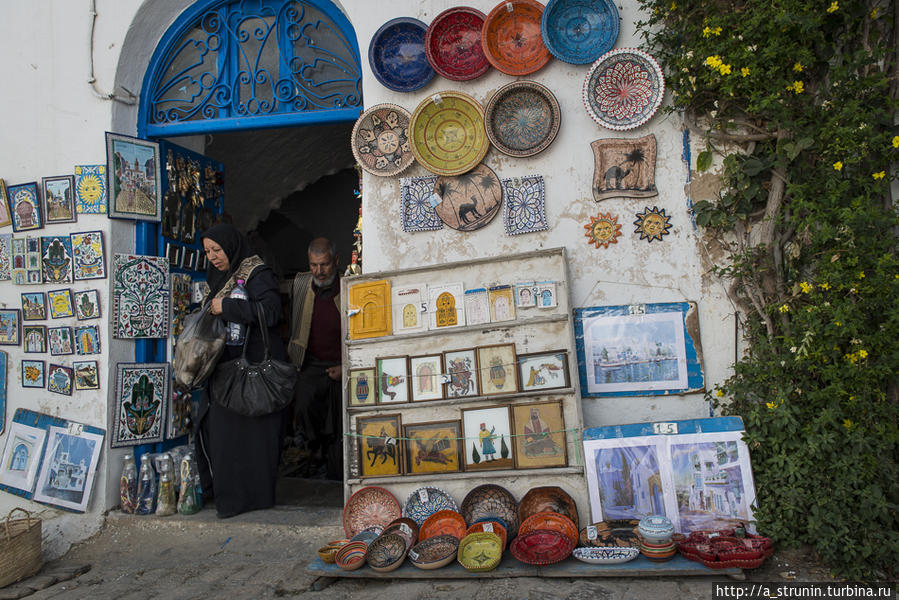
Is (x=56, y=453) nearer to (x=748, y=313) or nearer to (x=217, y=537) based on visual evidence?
(x=217, y=537)

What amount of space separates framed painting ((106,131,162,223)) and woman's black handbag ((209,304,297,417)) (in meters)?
1.20

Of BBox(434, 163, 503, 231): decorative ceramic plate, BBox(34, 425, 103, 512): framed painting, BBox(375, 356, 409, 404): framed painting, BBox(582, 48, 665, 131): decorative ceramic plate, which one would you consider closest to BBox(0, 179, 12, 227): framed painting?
BBox(34, 425, 103, 512): framed painting

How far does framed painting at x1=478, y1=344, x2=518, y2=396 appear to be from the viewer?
3.43m

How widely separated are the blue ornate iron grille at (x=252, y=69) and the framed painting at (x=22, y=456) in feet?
7.22

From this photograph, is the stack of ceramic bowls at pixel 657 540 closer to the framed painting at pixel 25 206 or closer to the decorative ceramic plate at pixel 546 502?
the decorative ceramic plate at pixel 546 502

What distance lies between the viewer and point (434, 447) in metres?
3.49

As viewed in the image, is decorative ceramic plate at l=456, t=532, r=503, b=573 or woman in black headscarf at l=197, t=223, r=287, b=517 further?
woman in black headscarf at l=197, t=223, r=287, b=517

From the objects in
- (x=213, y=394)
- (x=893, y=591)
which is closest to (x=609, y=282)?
(x=893, y=591)

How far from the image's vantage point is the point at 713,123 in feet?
11.1

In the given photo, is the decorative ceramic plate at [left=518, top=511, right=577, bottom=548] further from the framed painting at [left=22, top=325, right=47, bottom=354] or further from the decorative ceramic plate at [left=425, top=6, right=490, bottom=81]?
the framed painting at [left=22, top=325, right=47, bottom=354]

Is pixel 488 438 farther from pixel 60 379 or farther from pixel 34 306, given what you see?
pixel 34 306

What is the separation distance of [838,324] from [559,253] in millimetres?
1358

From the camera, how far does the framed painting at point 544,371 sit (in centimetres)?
337

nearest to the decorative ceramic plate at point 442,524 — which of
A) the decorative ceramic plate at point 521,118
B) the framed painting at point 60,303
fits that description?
the decorative ceramic plate at point 521,118
